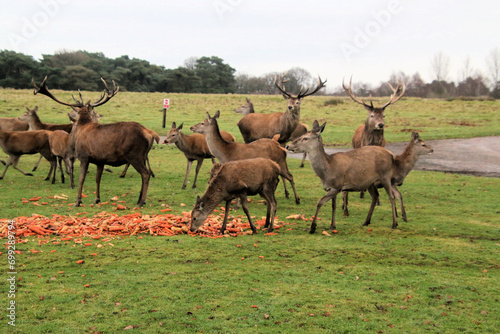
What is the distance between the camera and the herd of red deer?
8.58m

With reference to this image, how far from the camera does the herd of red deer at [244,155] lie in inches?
338

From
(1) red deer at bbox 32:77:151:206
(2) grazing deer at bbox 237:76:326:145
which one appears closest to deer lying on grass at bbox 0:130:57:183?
(1) red deer at bbox 32:77:151:206

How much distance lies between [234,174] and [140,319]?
12.7 feet

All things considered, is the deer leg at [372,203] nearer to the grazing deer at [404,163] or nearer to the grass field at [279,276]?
the grass field at [279,276]

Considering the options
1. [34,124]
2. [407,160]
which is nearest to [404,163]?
[407,160]

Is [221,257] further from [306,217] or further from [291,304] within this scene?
[306,217]

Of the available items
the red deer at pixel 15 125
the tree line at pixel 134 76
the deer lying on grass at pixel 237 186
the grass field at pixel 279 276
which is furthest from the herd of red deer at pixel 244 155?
the tree line at pixel 134 76

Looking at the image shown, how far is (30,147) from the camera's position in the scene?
14273 millimetres

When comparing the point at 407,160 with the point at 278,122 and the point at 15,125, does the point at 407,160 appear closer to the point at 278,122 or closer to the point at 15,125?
the point at 278,122

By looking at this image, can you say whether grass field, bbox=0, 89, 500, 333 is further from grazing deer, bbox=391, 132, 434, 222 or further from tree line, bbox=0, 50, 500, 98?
tree line, bbox=0, 50, 500, 98

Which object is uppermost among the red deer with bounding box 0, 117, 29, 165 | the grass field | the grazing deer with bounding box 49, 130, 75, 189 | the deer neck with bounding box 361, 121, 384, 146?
the deer neck with bounding box 361, 121, 384, 146

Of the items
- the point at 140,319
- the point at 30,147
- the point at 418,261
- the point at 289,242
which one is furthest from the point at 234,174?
the point at 30,147

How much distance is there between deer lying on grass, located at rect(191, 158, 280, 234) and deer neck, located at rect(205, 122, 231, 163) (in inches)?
91.0

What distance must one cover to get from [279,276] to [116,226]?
11.3 ft
